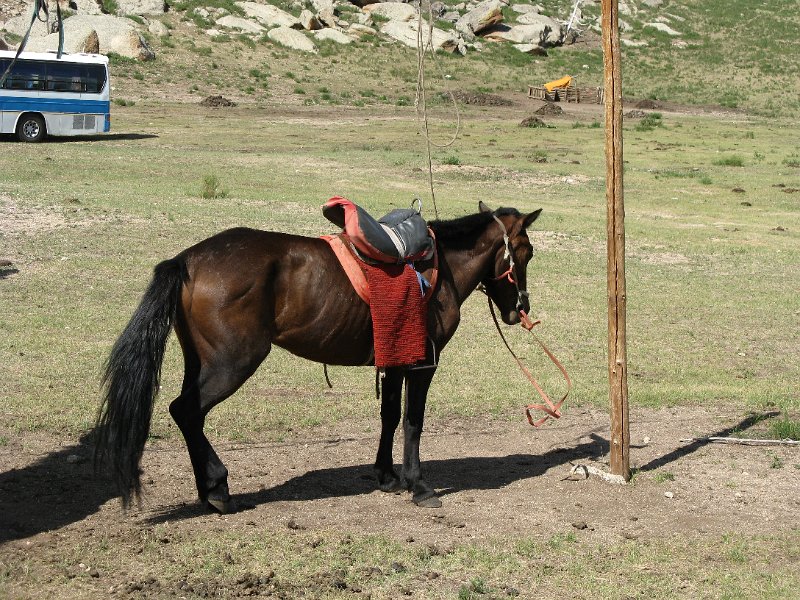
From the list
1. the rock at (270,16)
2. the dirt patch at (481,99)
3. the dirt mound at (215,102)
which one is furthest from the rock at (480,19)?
the dirt mound at (215,102)

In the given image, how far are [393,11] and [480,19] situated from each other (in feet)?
20.0

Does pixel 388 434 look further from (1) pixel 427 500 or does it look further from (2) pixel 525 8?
(2) pixel 525 8

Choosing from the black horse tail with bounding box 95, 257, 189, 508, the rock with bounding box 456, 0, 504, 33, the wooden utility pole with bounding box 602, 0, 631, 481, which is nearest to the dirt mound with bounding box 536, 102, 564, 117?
the rock with bounding box 456, 0, 504, 33

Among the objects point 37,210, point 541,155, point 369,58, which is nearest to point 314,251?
point 37,210

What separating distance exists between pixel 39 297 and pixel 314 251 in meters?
7.21

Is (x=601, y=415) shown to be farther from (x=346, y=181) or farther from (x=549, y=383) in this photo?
(x=346, y=181)

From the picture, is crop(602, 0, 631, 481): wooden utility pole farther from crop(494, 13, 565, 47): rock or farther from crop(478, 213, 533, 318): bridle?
crop(494, 13, 565, 47): rock

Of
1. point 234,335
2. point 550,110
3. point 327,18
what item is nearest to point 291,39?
point 327,18

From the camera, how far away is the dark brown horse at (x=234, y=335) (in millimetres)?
6504

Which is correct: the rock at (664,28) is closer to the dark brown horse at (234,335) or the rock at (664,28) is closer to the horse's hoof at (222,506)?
the dark brown horse at (234,335)

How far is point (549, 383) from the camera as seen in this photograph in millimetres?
11031

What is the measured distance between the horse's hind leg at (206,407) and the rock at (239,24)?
185ft

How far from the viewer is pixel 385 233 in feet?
23.3

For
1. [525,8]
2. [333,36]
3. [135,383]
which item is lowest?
[135,383]
